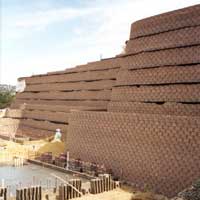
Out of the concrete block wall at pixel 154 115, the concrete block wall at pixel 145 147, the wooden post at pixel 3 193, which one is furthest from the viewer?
the concrete block wall at pixel 154 115

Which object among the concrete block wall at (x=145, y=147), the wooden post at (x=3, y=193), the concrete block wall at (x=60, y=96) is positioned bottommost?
the wooden post at (x=3, y=193)

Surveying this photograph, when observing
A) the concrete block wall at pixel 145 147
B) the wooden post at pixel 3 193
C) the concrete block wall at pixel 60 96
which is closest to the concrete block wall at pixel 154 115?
the concrete block wall at pixel 145 147

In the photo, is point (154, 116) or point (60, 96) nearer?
point (154, 116)

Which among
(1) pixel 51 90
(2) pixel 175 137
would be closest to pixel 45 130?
(1) pixel 51 90

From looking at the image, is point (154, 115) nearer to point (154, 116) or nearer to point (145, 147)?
point (154, 116)

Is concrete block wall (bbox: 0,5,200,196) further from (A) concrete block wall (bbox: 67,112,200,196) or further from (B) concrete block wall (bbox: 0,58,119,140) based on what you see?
(B) concrete block wall (bbox: 0,58,119,140)

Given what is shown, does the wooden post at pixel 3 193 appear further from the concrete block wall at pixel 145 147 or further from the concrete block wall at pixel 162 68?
the concrete block wall at pixel 162 68

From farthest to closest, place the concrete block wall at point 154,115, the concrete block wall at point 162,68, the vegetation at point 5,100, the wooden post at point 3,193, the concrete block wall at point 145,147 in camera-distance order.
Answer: the vegetation at point 5,100 → the concrete block wall at point 162,68 → the concrete block wall at point 154,115 → the concrete block wall at point 145,147 → the wooden post at point 3,193

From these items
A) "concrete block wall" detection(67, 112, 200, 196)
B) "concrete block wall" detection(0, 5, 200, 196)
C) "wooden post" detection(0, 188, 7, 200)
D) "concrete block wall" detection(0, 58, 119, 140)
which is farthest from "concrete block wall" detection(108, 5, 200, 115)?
"wooden post" detection(0, 188, 7, 200)

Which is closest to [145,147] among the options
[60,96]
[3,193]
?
[3,193]

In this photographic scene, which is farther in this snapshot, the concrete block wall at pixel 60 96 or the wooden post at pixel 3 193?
the concrete block wall at pixel 60 96

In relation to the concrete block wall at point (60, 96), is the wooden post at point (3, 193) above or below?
below

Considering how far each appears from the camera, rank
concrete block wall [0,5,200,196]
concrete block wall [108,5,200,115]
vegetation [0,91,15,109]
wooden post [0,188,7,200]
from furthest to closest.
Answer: vegetation [0,91,15,109], concrete block wall [108,5,200,115], concrete block wall [0,5,200,196], wooden post [0,188,7,200]

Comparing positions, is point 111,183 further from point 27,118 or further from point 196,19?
point 27,118
